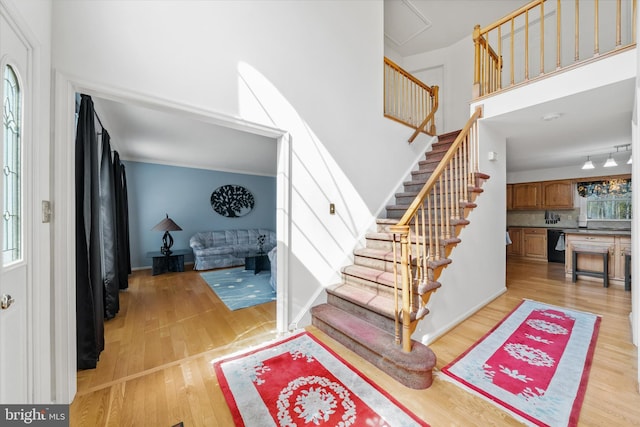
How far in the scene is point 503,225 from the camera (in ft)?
11.7

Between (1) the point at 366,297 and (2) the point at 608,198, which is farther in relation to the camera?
(2) the point at 608,198

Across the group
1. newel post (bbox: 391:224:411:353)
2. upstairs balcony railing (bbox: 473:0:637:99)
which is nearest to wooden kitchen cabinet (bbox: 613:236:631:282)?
upstairs balcony railing (bbox: 473:0:637:99)

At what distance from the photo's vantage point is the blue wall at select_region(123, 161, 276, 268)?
5176mm

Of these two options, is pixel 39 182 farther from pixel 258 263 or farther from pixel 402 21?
pixel 402 21

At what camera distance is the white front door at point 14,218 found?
1.01 m

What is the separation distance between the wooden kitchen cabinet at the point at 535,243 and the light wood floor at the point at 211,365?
Answer: 2579 mm

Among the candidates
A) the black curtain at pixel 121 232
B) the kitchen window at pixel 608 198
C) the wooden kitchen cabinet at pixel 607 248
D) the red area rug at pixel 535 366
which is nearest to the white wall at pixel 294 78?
the red area rug at pixel 535 366

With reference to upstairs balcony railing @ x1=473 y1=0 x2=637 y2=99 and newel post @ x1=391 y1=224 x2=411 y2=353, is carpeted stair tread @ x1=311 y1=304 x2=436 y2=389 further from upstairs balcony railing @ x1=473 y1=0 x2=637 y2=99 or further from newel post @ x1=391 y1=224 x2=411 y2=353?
upstairs balcony railing @ x1=473 y1=0 x2=637 y2=99

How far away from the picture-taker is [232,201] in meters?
6.44

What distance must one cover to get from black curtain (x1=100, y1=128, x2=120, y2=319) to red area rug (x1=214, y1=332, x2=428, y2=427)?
68.2 inches

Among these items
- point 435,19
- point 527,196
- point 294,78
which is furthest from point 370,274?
point 527,196

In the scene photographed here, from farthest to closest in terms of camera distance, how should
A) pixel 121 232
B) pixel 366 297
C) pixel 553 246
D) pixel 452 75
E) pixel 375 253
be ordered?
pixel 553 246, pixel 452 75, pixel 121 232, pixel 375 253, pixel 366 297

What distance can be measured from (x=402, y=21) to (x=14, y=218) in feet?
18.5

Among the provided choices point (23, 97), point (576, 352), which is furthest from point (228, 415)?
point (576, 352)
